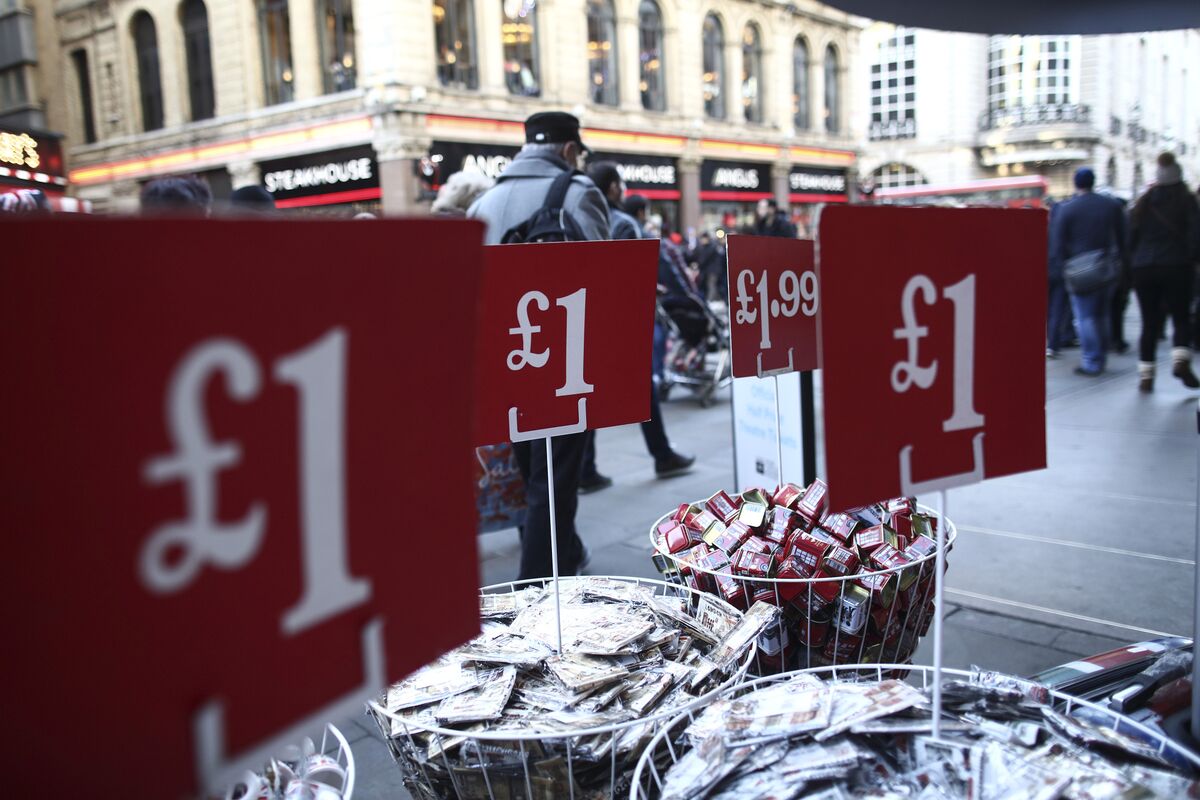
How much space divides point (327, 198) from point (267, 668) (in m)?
A: 21.1

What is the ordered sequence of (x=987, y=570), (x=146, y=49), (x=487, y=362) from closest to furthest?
1. (x=487, y=362)
2. (x=987, y=570)
3. (x=146, y=49)

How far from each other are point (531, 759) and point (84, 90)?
93.3 feet

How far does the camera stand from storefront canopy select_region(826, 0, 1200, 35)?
10.2ft

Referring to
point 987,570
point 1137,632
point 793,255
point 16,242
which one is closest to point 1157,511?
point 987,570

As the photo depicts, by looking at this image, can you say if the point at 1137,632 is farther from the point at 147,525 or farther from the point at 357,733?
the point at 147,525

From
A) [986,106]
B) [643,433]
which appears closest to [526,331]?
[643,433]

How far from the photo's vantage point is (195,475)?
83cm

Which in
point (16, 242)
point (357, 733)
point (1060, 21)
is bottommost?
point (357, 733)

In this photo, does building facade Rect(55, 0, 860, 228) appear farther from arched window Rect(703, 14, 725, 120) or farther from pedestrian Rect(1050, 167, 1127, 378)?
pedestrian Rect(1050, 167, 1127, 378)

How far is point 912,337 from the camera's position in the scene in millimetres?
1424

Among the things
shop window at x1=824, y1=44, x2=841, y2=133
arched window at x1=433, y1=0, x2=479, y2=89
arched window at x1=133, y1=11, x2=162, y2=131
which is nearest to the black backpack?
arched window at x1=433, y1=0, x2=479, y2=89

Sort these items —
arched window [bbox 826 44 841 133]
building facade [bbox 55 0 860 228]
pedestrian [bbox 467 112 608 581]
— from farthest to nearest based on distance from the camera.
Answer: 1. arched window [bbox 826 44 841 133]
2. building facade [bbox 55 0 860 228]
3. pedestrian [bbox 467 112 608 581]

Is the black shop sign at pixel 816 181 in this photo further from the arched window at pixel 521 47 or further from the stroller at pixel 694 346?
the stroller at pixel 694 346

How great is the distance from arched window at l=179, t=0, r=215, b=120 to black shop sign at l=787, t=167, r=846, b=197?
18.5m
